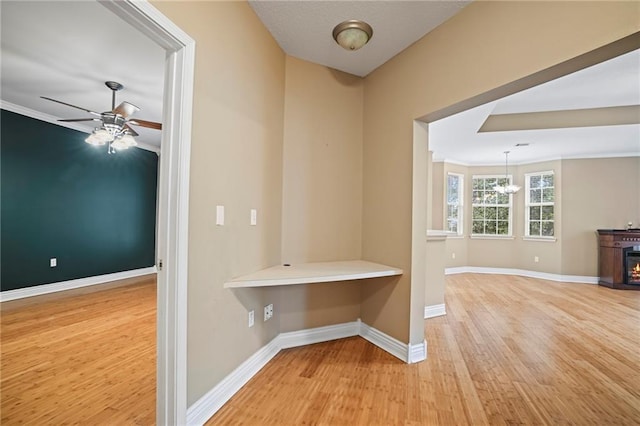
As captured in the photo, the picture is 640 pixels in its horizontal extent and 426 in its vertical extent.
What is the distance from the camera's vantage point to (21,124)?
4047 mm

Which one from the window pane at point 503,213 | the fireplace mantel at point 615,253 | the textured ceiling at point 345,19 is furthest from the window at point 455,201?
the textured ceiling at point 345,19

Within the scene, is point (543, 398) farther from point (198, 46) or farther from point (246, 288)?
point (198, 46)

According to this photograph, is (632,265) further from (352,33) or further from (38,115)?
(38,115)

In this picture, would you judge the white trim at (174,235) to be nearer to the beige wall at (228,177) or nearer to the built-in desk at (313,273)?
the beige wall at (228,177)

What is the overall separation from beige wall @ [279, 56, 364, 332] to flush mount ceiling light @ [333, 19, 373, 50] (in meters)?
0.61

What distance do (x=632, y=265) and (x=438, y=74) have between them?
6.03 m

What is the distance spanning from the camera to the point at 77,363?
2.29 m

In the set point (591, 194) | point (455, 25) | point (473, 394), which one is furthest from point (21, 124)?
point (591, 194)

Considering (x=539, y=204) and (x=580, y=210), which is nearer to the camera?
(x=580, y=210)

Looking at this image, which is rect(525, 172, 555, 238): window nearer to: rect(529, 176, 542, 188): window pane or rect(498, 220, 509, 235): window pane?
rect(529, 176, 542, 188): window pane

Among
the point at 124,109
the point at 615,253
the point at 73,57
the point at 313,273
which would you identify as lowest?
the point at 615,253

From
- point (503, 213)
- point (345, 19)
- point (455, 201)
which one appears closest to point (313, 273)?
point (345, 19)

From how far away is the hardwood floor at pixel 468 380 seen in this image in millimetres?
1737

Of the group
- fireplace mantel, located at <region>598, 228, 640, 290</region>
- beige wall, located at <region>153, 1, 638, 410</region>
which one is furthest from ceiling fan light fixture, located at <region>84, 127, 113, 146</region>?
fireplace mantel, located at <region>598, 228, 640, 290</region>
